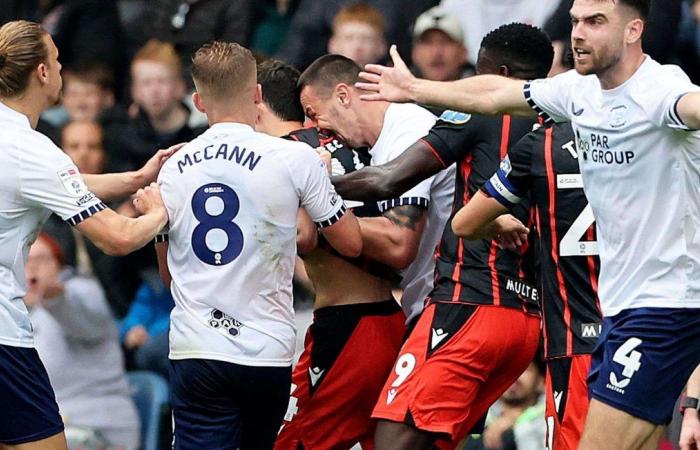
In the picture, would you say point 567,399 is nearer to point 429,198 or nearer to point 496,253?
point 496,253

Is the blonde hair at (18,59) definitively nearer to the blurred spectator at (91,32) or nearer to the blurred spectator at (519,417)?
the blurred spectator at (519,417)

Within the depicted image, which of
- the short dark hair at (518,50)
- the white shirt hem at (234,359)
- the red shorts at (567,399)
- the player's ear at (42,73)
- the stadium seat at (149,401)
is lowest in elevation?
the stadium seat at (149,401)

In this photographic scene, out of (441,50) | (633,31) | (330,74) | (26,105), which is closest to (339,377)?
(330,74)

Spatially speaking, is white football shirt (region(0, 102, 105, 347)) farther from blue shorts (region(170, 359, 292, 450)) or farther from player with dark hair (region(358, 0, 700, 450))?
player with dark hair (region(358, 0, 700, 450))

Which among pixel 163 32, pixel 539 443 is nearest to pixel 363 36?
pixel 163 32

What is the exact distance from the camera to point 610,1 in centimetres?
712

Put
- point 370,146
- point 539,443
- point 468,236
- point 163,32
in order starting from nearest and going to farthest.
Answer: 1. point 468,236
2. point 370,146
3. point 539,443
4. point 163,32

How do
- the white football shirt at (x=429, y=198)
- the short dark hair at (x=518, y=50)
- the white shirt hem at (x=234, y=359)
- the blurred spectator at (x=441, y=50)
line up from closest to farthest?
the white shirt hem at (x=234, y=359) < the short dark hair at (x=518, y=50) < the white football shirt at (x=429, y=198) < the blurred spectator at (x=441, y=50)

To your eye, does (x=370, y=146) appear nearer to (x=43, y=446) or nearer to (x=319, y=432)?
(x=319, y=432)

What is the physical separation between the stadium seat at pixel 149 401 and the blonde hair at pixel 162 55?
2570mm

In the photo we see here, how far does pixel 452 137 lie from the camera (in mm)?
8094

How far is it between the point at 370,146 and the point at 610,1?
1.85m

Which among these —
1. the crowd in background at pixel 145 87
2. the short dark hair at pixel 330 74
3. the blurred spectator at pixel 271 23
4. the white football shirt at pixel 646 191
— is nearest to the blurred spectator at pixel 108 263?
the crowd in background at pixel 145 87

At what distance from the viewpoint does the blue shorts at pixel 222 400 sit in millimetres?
7320
